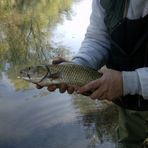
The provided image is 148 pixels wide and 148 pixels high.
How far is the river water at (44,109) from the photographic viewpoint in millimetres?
5441

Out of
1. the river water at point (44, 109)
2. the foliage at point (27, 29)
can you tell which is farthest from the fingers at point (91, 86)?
the foliage at point (27, 29)

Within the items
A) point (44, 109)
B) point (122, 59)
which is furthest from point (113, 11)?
point (44, 109)

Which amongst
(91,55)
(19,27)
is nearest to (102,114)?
(91,55)

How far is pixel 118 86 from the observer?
7.89ft

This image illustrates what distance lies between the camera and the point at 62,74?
256 cm

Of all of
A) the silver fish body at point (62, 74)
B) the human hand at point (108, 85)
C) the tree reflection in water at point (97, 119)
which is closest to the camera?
the human hand at point (108, 85)

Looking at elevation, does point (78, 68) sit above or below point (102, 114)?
above

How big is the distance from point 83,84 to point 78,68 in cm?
10

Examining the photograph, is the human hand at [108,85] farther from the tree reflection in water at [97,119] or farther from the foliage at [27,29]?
the foliage at [27,29]

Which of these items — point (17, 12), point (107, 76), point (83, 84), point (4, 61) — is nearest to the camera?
point (107, 76)

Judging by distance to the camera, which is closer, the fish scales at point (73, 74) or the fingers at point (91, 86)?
the fingers at point (91, 86)

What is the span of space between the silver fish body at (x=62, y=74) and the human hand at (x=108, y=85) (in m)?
0.15

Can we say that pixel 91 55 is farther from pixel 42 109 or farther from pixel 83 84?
pixel 42 109

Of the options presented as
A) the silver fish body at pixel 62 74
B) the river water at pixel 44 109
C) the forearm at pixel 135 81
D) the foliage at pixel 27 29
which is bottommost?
the foliage at pixel 27 29
